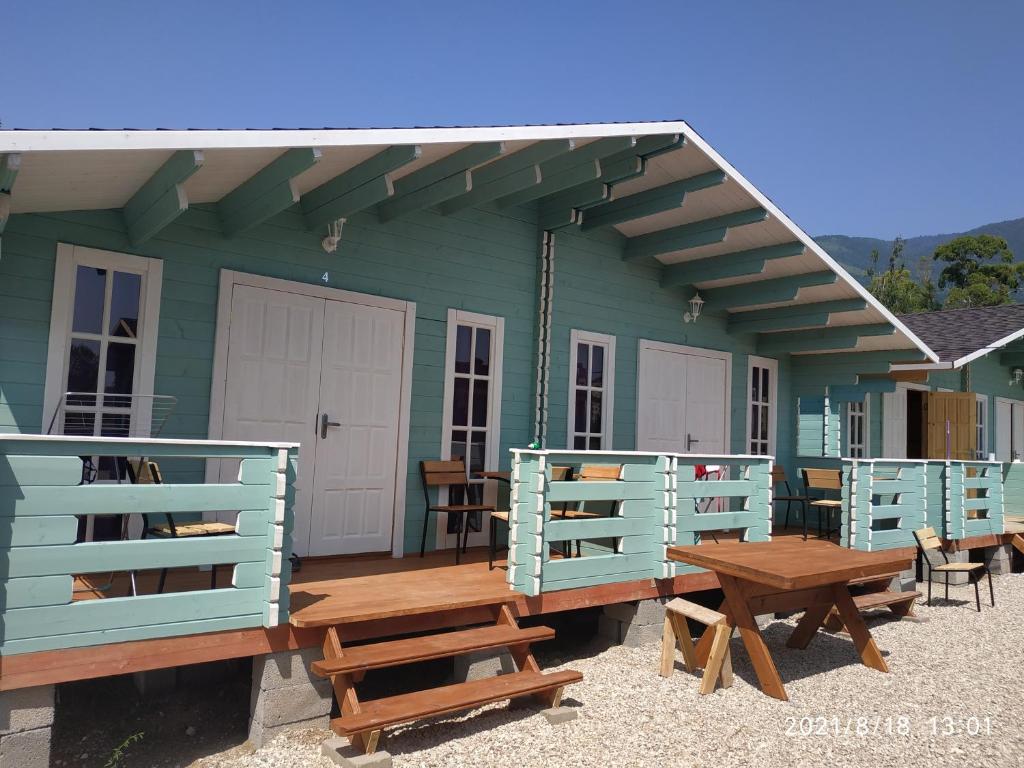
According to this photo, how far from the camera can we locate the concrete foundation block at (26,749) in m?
3.02

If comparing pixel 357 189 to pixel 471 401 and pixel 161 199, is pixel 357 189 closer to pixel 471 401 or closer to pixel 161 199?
pixel 161 199

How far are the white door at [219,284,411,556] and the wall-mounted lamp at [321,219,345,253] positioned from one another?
0.39m

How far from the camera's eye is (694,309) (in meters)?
8.28

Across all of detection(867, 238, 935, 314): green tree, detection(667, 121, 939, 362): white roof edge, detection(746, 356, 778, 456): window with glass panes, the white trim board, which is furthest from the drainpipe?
detection(867, 238, 935, 314): green tree

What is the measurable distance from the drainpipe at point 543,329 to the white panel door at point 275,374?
6.82ft

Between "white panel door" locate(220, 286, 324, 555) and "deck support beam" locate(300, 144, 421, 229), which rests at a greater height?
"deck support beam" locate(300, 144, 421, 229)

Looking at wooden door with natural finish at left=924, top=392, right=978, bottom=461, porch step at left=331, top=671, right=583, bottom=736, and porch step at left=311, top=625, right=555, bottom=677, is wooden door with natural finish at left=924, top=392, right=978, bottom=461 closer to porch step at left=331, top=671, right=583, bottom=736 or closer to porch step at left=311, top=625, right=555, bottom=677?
porch step at left=311, top=625, right=555, bottom=677

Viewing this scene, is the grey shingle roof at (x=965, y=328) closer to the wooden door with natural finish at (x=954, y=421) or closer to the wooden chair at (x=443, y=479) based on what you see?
the wooden door with natural finish at (x=954, y=421)

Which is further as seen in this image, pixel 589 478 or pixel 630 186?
pixel 630 186

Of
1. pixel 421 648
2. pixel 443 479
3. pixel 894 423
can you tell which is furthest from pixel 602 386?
pixel 894 423

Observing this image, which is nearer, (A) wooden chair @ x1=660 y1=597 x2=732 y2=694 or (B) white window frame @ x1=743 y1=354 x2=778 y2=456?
(A) wooden chair @ x1=660 y1=597 x2=732 y2=694

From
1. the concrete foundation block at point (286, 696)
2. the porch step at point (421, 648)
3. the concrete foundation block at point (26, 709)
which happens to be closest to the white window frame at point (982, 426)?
the porch step at point (421, 648)
